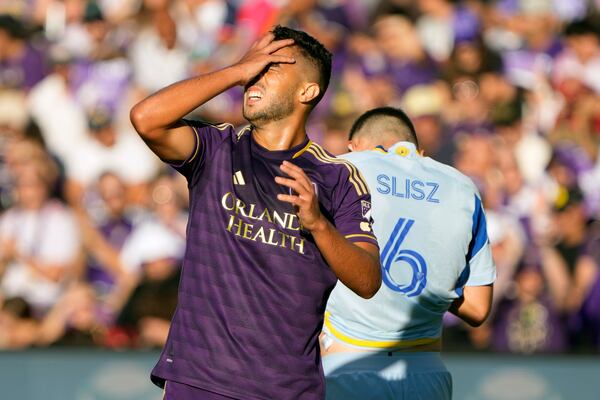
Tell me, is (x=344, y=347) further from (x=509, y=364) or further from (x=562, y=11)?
(x=562, y=11)

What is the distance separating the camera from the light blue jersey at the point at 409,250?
5148 mm

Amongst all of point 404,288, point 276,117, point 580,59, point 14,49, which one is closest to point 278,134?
point 276,117

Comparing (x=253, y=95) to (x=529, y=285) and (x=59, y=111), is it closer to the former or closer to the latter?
(x=529, y=285)

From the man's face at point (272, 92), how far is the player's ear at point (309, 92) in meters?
0.04

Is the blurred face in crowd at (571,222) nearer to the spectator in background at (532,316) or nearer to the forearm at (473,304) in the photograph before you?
the spectator in background at (532,316)

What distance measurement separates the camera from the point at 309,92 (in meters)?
4.39

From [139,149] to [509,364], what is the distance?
4058 mm

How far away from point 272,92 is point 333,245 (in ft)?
2.50

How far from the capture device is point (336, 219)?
420 centimetres

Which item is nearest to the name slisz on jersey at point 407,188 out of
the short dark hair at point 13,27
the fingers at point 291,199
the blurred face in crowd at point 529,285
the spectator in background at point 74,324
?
the fingers at point 291,199

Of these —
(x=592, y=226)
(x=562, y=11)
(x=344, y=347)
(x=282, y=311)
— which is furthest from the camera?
(x=562, y=11)

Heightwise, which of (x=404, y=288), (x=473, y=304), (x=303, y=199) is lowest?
(x=473, y=304)

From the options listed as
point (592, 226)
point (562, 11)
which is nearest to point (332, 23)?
point (562, 11)

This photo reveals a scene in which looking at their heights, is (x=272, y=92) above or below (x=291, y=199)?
above
